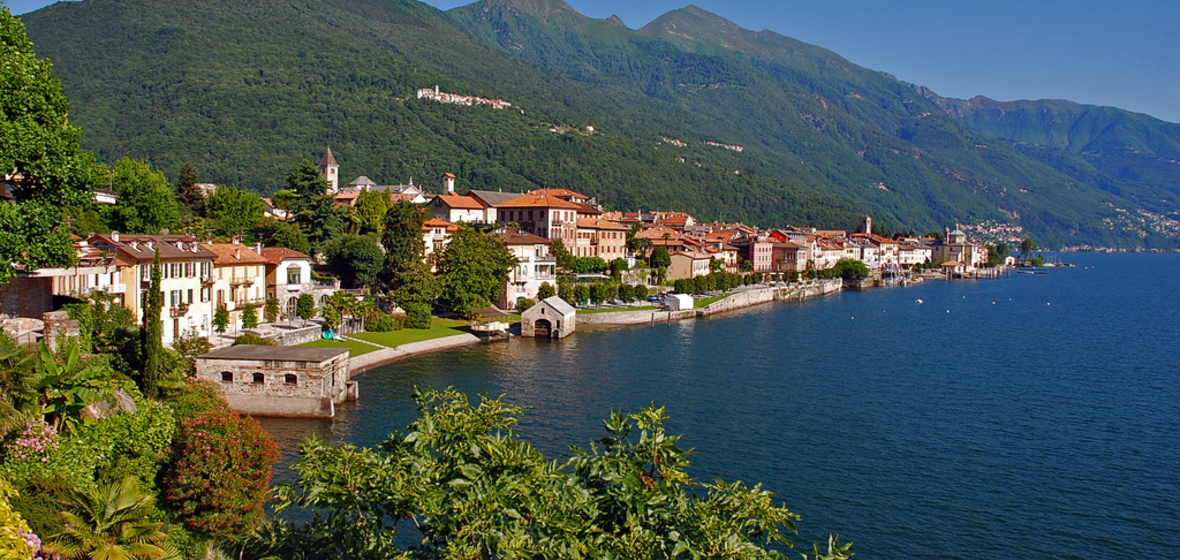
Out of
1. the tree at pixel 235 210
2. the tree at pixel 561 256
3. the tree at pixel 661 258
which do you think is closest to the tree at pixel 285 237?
the tree at pixel 235 210

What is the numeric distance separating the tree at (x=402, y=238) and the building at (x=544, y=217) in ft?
73.2

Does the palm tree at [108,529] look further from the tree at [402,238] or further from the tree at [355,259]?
the tree at [402,238]

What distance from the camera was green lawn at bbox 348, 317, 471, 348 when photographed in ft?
161

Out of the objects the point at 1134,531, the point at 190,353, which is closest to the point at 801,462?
→ the point at 1134,531

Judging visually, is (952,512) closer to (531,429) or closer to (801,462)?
(801,462)

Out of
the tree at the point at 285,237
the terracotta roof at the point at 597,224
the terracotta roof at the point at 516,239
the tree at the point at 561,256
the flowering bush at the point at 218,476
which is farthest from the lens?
the terracotta roof at the point at 597,224

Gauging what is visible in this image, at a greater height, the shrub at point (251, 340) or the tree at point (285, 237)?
the tree at point (285, 237)

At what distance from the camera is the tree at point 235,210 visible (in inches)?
2544

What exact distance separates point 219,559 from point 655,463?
11596 millimetres

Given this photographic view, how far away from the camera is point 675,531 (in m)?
10.8

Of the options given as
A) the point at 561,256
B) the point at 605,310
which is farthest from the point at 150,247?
the point at 561,256

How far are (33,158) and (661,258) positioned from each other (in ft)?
243

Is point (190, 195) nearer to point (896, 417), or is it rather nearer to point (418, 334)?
point (418, 334)

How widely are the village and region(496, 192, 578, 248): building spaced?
0.15m
